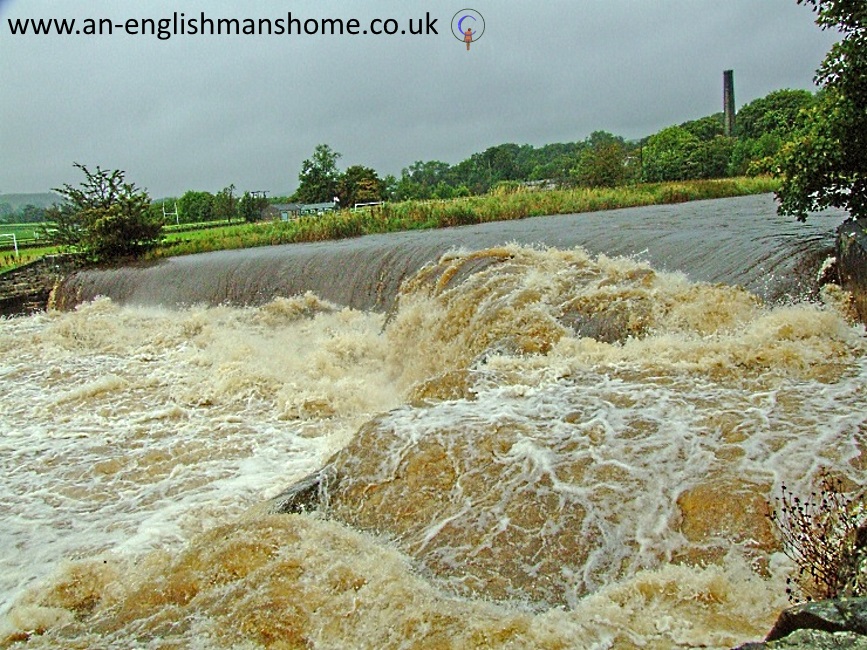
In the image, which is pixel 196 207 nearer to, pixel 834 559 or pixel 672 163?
pixel 672 163

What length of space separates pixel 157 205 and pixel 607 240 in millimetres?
15609

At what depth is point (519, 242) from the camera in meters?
11.4

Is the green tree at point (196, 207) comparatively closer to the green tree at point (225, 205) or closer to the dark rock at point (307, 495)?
the green tree at point (225, 205)

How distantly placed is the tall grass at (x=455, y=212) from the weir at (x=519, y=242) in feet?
4.72

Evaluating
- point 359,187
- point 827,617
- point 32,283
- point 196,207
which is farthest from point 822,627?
point 196,207

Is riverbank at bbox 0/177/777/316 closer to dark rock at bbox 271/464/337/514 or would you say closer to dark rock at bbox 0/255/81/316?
dark rock at bbox 0/255/81/316

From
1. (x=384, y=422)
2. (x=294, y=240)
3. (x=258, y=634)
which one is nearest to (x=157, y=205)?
(x=294, y=240)

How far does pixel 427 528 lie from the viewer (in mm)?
3785

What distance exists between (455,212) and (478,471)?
14.4 meters

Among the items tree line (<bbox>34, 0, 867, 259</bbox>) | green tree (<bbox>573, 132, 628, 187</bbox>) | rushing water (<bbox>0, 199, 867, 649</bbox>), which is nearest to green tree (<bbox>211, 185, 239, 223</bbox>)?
tree line (<bbox>34, 0, 867, 259</bbox>)

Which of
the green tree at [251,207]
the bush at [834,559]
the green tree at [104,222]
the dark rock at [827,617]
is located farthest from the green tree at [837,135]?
the green tree at [251,207]

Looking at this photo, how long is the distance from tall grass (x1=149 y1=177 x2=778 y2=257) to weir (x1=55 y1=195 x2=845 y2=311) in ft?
4.72

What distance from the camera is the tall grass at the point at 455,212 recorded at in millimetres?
18000

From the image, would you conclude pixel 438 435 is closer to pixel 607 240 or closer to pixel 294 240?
pixel 607 240
